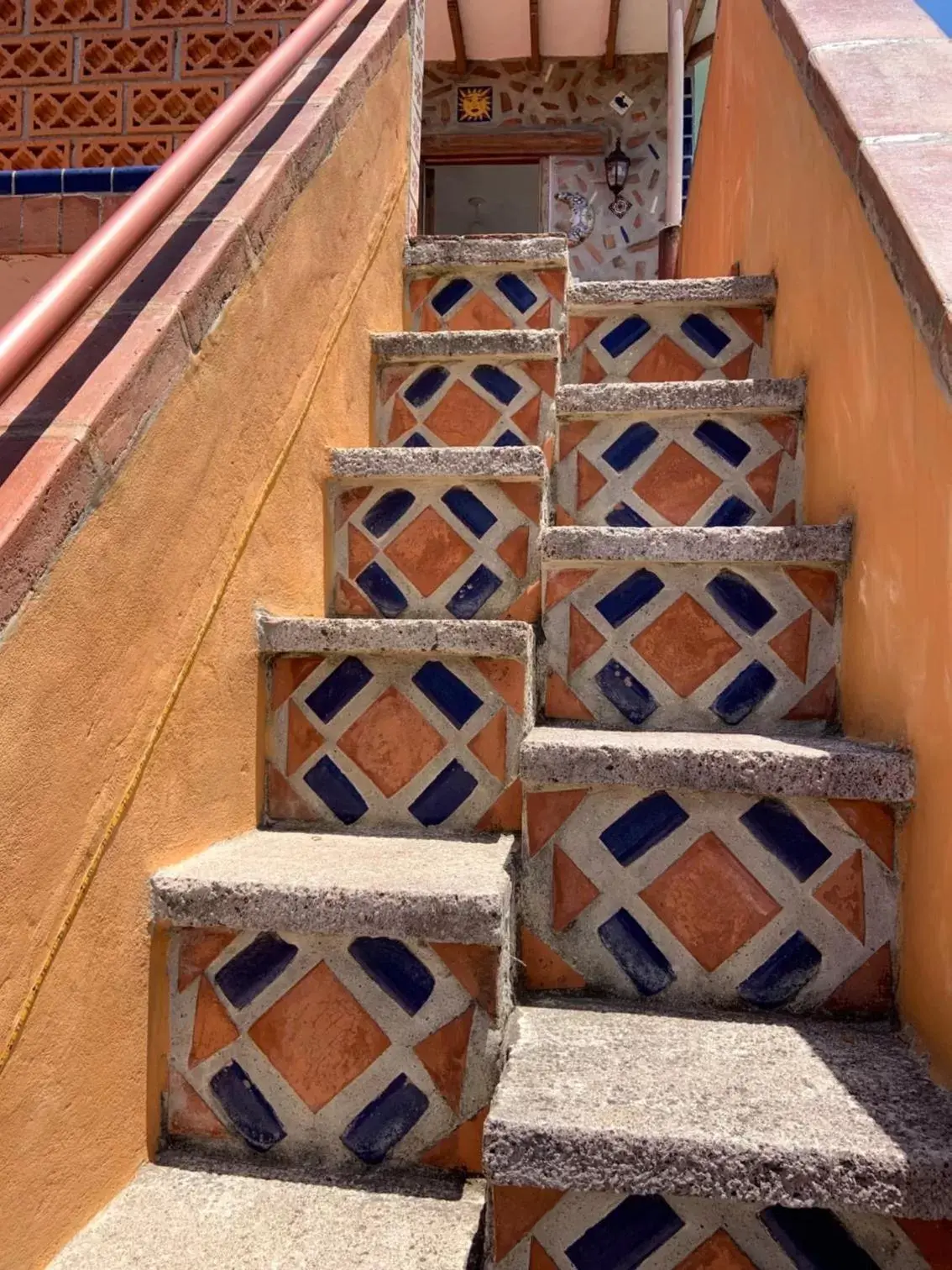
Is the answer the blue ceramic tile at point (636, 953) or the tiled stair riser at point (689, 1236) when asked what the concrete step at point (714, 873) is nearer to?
the blue ceramic tile at point (636, 953)

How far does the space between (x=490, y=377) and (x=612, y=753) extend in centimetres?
102

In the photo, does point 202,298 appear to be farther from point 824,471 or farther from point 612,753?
point 824,471

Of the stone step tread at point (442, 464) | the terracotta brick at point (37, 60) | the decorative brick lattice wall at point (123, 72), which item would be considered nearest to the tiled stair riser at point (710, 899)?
the stone step tread at point (442, 464)

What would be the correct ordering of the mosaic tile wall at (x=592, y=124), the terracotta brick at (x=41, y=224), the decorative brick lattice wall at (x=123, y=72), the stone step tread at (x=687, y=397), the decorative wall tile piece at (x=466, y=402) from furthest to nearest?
the mosaic tile wall at (x=592, y=124) < the decorative brick lattice wall at (x=123, y=72) < the terracotta brick at (x=41, y=224) < the decorative wall tile piece at (x=466, y=402) < the stone step tread at (x=687, y=397)

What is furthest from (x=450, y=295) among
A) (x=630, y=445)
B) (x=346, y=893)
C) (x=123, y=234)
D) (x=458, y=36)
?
(x=458, y=36)

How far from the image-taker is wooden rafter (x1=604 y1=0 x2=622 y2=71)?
5089 millimetres

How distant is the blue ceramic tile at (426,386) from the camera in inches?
73.5

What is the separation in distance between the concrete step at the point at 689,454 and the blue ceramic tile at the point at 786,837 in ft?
2.24

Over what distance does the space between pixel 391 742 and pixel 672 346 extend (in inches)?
48.4

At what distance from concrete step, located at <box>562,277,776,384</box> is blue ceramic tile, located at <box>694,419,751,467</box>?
0.42 metres

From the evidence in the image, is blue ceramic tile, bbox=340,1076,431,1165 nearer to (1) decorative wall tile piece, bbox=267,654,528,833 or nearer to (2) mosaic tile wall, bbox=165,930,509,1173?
(2) mosaic tile wall, bbox=165,930,509,1173

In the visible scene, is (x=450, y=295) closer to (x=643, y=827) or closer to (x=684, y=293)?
(x=684, y=293)

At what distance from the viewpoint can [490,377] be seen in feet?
6.01

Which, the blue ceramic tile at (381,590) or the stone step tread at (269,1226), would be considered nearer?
the stone step tread at (269,1226)
